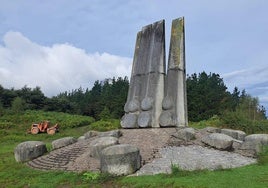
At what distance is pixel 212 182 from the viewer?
7211mm

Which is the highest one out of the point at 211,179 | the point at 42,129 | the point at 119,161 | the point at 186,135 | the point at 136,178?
the point at 42,129

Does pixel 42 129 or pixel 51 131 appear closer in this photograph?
pixel 51 131

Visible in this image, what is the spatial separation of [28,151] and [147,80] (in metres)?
5.54

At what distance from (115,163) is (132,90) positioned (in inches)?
241

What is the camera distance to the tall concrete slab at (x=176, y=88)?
13.2 metres

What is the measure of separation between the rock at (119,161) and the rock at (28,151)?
14.2 feet

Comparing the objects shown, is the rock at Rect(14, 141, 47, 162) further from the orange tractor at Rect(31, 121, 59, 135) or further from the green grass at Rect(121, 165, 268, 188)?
the orange tractor at Rect(31, 121, 59, 135)

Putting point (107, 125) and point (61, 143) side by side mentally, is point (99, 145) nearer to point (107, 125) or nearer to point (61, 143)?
point (61, 143)

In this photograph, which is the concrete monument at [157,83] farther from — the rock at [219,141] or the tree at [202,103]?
the tree at [202,103]

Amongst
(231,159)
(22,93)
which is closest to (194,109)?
(22,93)

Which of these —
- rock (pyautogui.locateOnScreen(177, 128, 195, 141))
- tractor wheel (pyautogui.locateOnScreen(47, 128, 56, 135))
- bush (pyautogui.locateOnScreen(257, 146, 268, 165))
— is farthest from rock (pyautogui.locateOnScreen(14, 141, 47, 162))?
tractor wheel (pyautogui.locateOnScreen(47, 128, 56, 135))

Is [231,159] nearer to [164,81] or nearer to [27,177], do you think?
[164,81]

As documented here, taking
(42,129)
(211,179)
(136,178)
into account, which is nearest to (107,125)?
(42,129)

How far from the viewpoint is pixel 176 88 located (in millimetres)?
13391
